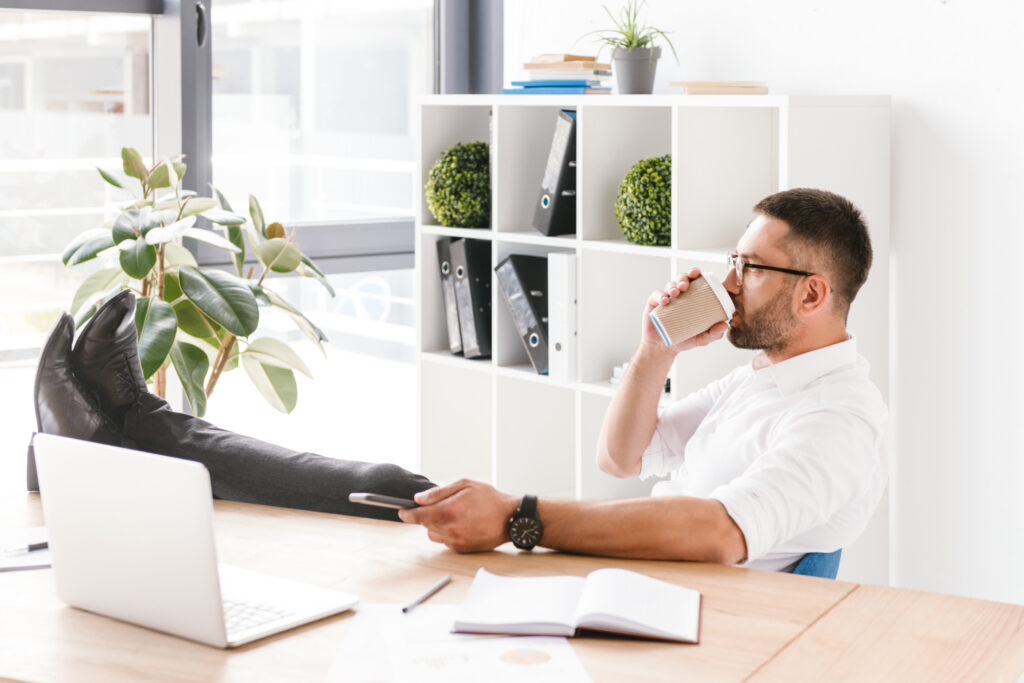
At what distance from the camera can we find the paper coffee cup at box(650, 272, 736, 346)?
2035 millimetres

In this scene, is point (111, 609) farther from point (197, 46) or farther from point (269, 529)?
point (197, 46)

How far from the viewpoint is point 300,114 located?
12.8ft

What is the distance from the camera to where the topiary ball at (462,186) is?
3.27 m

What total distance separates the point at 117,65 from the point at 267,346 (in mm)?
1054

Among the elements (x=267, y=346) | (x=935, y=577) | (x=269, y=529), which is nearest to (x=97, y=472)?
(x=269, y=529)

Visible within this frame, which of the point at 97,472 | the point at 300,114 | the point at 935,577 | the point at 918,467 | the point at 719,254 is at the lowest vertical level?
the point at 935,577

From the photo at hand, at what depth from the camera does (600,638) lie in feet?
4.47

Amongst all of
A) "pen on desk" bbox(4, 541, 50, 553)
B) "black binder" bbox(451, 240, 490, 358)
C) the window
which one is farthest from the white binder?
"pen on desk" bbox(4, 541, 50, 553)

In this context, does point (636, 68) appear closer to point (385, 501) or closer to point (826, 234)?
point (826, 234)

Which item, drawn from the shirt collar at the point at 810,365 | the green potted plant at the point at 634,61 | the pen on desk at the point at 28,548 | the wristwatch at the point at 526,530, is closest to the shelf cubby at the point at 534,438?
the green potted plant at the point at 634,61

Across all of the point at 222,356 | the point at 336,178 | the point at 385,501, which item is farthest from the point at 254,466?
the point at 336,178

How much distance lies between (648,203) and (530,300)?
19.7 inches

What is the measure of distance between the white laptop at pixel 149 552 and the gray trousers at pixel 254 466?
339 millimetres

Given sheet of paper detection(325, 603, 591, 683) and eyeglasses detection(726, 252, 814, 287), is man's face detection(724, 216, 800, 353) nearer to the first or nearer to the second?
eyeglasses detection(726, 252, 814, 287)
